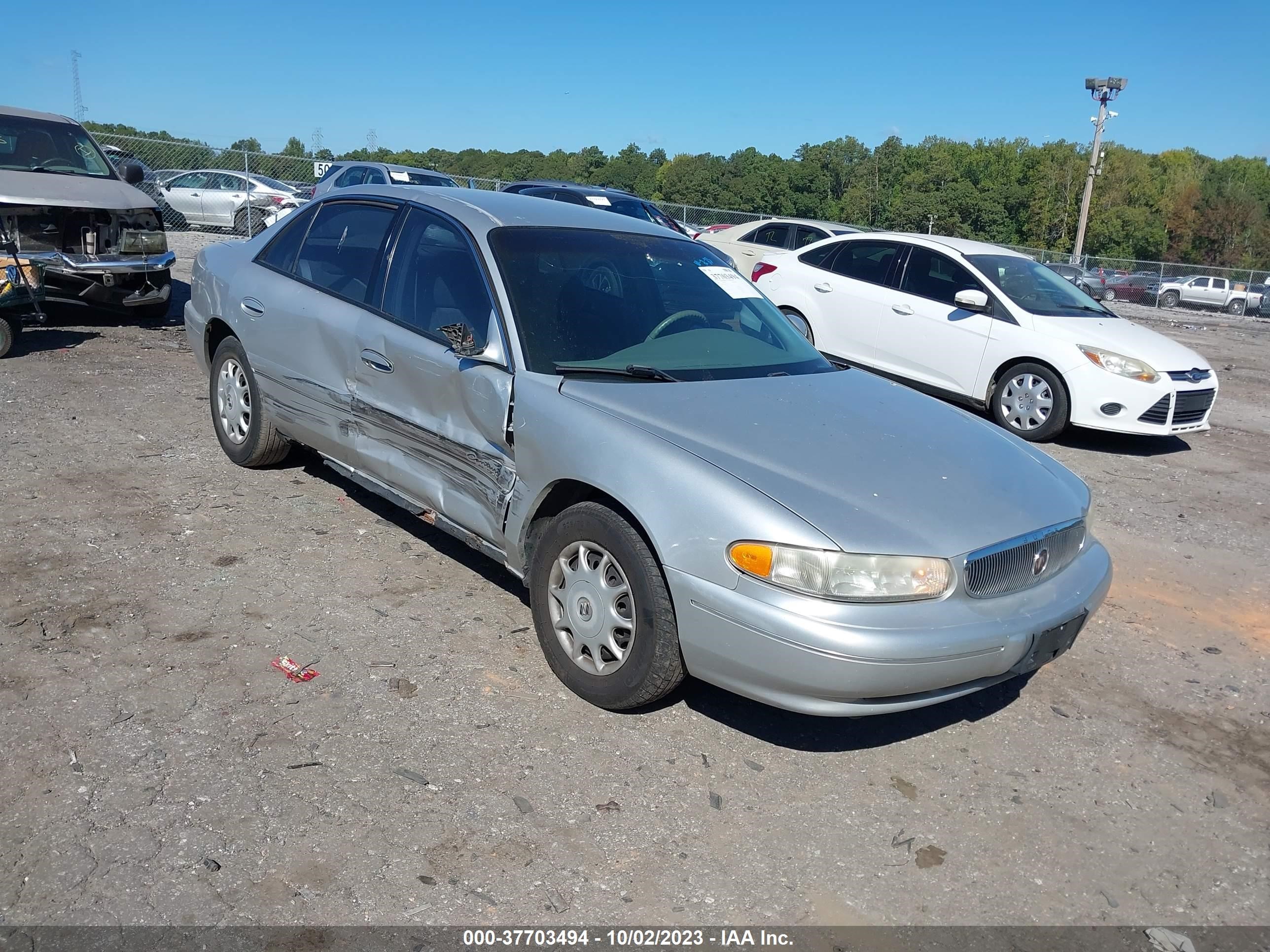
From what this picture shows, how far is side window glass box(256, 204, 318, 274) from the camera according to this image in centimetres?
533

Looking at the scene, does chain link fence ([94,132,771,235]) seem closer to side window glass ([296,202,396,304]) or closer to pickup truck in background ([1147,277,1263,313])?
side window glass ([296,202,396,304])

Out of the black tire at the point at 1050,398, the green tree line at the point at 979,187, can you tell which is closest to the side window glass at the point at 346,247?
the black tire at the point at 1050,398

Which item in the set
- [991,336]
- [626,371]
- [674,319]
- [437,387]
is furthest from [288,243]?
[991,336]

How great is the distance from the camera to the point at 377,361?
4.49 metres

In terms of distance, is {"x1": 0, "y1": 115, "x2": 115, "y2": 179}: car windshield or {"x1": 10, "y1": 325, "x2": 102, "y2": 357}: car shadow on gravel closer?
{"x1": 10, "y1": 325, "x2": 102, "y2": 357}: car shadow on gravel

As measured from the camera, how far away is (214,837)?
284cm

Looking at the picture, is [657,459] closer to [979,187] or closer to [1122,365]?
[1122,365]

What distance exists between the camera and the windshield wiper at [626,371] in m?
3.91

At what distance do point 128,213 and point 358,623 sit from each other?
7.14 metres

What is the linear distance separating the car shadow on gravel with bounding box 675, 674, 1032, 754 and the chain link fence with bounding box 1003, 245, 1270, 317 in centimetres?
3048

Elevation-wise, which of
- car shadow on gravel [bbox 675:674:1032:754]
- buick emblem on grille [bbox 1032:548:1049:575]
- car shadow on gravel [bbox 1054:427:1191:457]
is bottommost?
car shadow on gravel [bbox 675:674:1032:754]

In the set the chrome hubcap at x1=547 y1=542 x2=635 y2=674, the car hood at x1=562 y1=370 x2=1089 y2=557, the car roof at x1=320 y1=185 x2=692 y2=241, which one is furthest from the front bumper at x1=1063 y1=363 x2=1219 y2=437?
the chrome hubcap at x1=547 y1=542 x2=635 y2=674

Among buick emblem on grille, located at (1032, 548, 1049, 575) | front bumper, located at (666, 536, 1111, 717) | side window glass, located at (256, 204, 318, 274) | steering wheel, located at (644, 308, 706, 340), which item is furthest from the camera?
side window glass, located at (256, 204, 318, 274)

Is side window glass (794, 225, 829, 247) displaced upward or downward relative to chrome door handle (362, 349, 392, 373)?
upward
